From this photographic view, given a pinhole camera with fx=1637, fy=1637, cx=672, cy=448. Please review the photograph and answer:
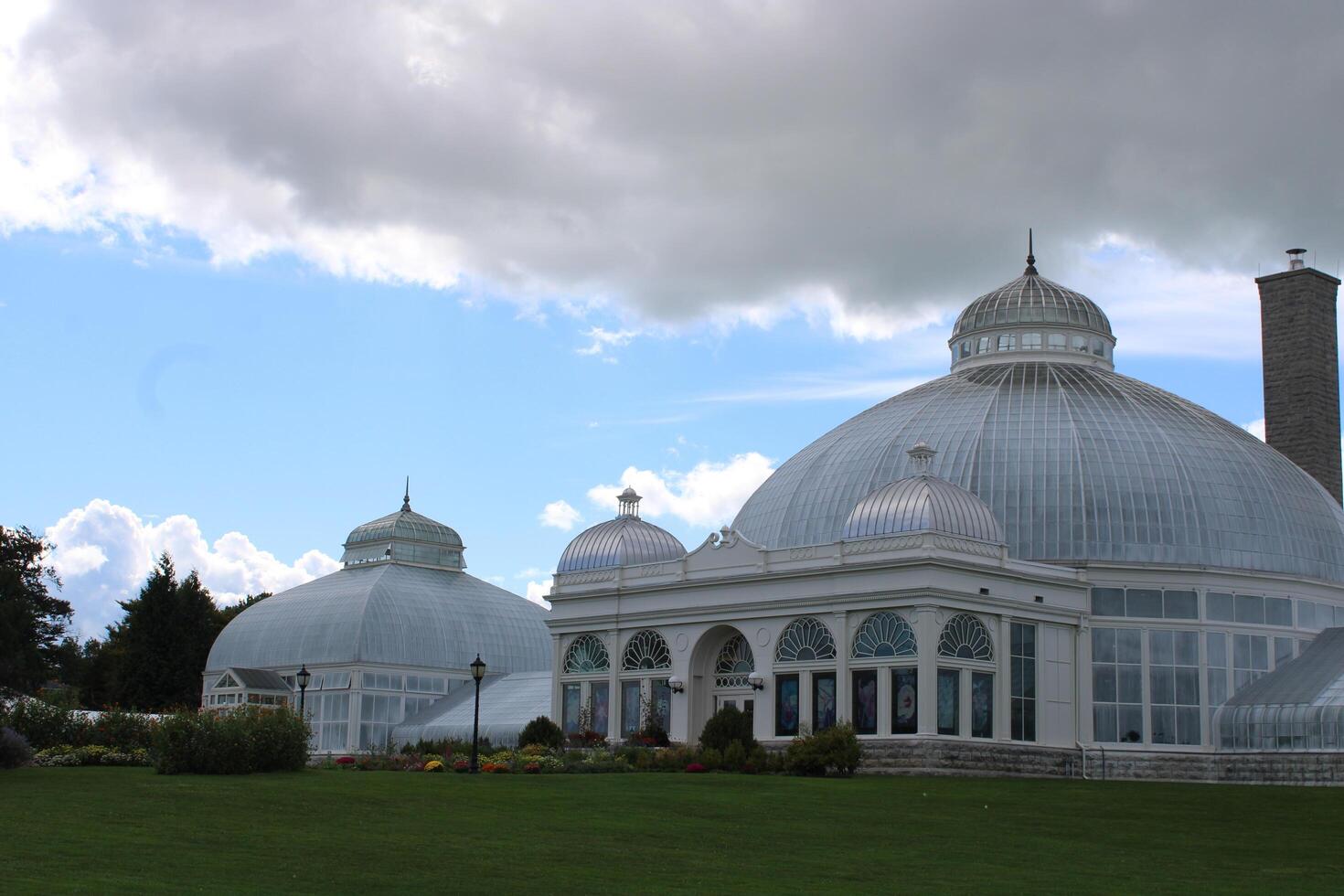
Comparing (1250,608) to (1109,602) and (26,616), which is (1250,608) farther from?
(26,616)

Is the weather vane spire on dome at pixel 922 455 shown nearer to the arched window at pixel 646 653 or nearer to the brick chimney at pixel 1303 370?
the arched window at pixel 646 653

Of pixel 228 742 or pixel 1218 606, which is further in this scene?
pixel 1218 606

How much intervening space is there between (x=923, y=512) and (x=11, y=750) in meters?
30.0

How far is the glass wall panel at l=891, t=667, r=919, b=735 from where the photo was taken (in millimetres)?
54500

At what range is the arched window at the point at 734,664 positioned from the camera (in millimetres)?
Answer: 62125

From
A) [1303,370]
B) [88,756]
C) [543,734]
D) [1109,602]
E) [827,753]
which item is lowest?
[88,756]

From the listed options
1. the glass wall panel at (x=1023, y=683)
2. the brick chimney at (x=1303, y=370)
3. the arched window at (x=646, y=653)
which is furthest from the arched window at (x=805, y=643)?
the brick chimney at (x=1303, y=370)

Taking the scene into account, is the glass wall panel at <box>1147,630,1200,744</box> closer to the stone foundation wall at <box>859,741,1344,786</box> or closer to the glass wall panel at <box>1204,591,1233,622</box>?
the stone foundation wall at <box>859,741,1344,786</box>

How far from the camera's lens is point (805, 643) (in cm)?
5888

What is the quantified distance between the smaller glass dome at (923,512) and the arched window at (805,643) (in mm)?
3443

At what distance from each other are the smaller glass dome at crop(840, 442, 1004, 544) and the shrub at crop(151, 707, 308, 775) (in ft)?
75.3

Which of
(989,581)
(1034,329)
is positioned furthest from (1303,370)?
(989,581)

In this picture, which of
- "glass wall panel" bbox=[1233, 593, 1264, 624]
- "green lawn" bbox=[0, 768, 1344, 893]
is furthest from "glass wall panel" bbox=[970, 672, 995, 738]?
"glass wall panel" bbox=[1233, 593, 1264, 624]

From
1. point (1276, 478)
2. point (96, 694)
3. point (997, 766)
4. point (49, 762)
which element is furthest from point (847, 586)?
point (96, 694)
